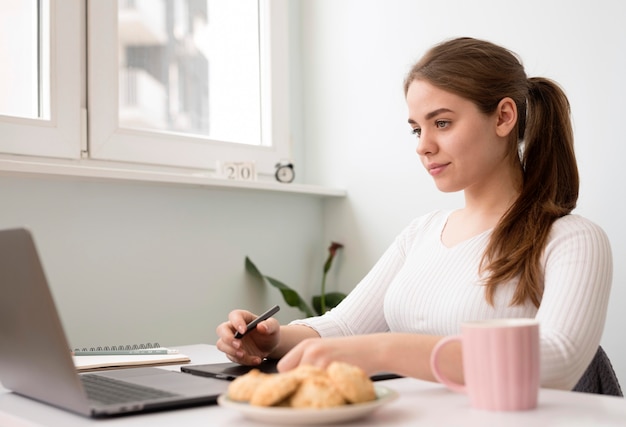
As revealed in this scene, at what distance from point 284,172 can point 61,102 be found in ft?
2.72

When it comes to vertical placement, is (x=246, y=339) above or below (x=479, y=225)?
below

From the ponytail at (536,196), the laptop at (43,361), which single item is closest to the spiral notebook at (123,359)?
the laptop at (43,361)

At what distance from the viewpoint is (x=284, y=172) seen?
8.55 feet

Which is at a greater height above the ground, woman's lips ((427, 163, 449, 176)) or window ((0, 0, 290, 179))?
window ((0, 0, 290, 179))

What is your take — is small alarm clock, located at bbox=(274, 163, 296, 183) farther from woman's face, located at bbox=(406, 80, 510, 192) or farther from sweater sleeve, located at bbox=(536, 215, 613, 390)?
sweater sleeve, located at bbox=(536, 215, 613, 390)

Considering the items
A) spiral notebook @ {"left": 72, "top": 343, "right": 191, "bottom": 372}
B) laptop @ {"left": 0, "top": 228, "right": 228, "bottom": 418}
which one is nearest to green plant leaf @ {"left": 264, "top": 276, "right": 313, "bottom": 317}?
spiral notebook @ {"left": 72, "top": 343, "right": 191, "bottom": 372}

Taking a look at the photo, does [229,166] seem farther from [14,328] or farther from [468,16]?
[14,328]

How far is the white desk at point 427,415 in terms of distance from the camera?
78 cm

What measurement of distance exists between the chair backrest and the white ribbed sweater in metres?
0.13

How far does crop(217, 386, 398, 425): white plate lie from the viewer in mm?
726

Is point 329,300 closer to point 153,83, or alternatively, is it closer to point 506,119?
point 153,83

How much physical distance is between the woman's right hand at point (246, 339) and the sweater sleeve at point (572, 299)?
0.46m

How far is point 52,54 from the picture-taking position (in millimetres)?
1998

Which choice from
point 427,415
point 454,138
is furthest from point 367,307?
point 427,415
